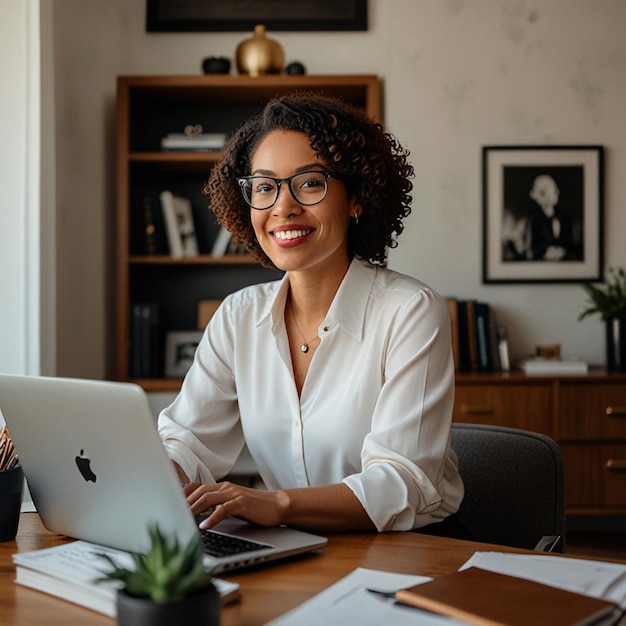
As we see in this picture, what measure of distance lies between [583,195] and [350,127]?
98.3 inches

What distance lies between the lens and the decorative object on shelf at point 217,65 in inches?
148

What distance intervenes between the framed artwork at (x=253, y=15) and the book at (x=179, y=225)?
2.58 feet

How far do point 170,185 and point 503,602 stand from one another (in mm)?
3428

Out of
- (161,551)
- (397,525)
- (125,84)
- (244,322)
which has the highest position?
(125,84)

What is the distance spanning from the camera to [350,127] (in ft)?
5.93

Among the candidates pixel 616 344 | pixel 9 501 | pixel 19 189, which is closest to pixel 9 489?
pixel 9 501

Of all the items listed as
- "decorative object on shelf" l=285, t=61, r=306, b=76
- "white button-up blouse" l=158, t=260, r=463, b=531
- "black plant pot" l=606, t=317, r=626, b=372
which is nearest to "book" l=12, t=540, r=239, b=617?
"white button-up blouse" l=158, t=260, r=463, b=531

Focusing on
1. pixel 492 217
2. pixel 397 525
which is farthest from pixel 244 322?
pixel 492 217

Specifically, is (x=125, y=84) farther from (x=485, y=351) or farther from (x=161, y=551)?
(x=161, y=551)

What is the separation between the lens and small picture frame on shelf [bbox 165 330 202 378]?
3863 millimetres

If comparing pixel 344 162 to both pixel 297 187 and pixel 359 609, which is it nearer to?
pixel 297 187

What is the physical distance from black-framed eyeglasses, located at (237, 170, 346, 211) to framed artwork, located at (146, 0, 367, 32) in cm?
239

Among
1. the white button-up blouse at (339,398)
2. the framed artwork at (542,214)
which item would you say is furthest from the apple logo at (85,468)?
the framed artwork at (542,214)

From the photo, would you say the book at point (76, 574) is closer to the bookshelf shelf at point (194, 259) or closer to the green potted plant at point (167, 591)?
the green potted plant at point (167, 591)
